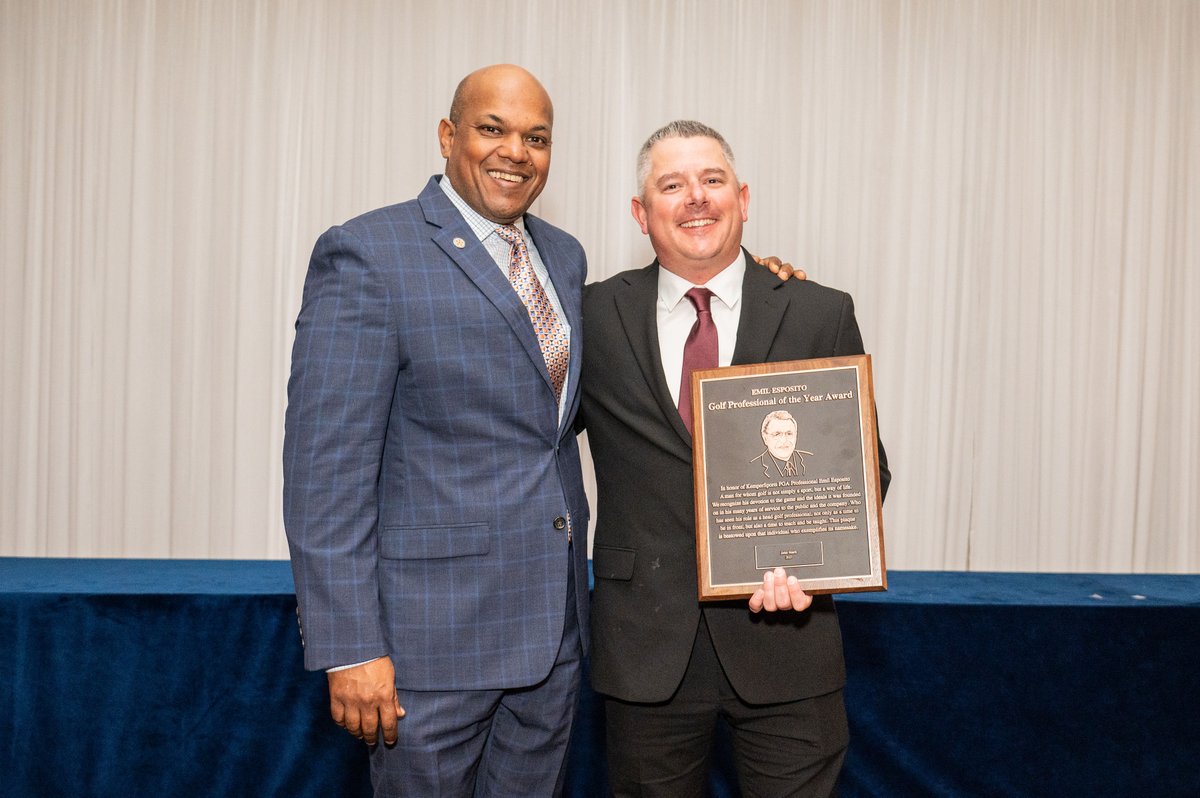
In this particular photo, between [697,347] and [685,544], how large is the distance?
0.37 m

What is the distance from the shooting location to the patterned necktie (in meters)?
1.86

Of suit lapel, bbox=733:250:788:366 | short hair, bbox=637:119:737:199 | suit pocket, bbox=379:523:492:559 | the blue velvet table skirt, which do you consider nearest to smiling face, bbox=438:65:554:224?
short hair, bbox=637:119:737:199

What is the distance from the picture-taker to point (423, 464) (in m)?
1.77

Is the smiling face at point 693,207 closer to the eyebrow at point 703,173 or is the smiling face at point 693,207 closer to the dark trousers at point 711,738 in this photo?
the eyebrow at point 703,173

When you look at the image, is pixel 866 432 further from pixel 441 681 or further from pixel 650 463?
pixel 441 681

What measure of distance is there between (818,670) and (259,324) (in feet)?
8.13

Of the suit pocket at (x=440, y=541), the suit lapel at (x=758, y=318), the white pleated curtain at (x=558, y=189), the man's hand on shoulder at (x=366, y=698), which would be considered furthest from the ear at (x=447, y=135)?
the white pleated curtain at (x=558, y=189)

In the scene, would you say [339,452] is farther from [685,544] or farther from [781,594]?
[781,594]

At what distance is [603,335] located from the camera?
75.4 inches

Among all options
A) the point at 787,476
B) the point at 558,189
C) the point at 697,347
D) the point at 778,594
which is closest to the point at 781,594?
the point at 778,594

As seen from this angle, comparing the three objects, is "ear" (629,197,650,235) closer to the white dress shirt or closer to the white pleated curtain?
the white dress shirt

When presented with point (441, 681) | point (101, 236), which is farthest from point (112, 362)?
point (441, 681)

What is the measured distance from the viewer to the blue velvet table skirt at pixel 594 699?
8.80 ft

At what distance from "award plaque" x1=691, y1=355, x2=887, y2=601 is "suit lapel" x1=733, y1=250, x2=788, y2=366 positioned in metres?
0.10
